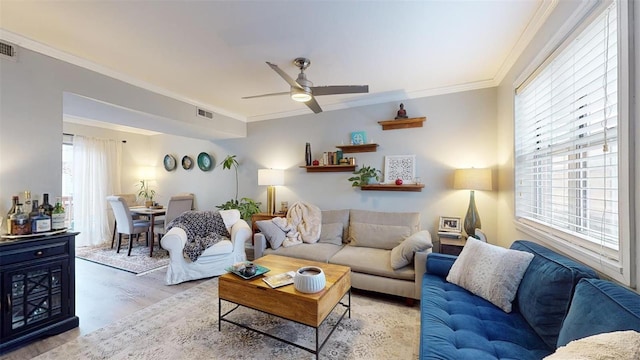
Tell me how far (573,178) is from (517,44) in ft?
4.37

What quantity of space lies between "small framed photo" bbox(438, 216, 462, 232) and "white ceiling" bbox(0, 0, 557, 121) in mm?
1650

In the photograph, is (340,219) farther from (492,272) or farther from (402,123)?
(492,272)

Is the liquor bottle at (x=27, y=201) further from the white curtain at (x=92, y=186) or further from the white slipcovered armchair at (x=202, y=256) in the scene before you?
the white curtain at (x=92, y=186)

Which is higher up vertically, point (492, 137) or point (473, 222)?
point (492, 137)

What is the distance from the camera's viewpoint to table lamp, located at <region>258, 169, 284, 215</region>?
4.05m

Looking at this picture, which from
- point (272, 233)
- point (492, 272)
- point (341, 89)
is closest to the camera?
point (492, 272)

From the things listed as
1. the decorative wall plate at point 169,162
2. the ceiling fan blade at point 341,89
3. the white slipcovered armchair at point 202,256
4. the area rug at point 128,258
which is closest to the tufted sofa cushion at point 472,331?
the ceiling fan blade at point 341,89

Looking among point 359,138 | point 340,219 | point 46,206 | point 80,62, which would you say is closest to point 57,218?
point 46,206

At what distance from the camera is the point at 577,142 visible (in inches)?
60.0

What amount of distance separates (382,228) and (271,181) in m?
1.91

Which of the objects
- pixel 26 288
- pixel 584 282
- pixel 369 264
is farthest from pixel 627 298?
pixel 26 288

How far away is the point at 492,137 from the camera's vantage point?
9.86 ft

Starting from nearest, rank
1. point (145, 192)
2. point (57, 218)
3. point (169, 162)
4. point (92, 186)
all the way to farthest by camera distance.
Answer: point (57, 218), point (92, 186), point (169, 162), point (145, 192)

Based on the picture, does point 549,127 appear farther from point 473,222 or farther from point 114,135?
point 114,135
